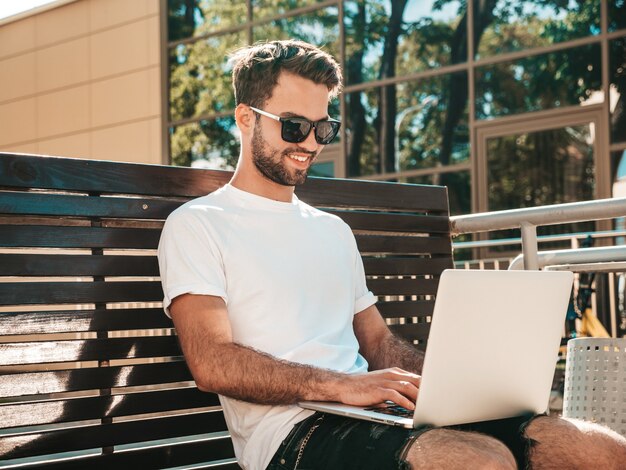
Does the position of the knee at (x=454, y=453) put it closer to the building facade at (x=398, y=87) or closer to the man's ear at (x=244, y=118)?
the man's ear at (x=244, y=118)

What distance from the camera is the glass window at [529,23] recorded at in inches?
425

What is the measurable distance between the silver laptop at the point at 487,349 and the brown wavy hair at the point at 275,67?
1.06 metres

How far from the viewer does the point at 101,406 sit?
300cm

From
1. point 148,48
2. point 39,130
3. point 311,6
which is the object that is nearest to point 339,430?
point 311,6

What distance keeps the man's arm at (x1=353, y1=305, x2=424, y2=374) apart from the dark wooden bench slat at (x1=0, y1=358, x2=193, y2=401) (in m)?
0.60

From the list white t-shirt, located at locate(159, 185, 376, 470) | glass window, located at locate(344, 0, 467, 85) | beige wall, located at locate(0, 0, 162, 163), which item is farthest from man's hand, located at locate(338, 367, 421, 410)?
beige wall, located at locate(0, 0, 162, 163)

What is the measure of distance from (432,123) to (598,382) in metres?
8.72

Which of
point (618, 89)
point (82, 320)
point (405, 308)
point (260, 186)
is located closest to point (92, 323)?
point (82, 320)

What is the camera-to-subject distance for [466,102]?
11.6 metres

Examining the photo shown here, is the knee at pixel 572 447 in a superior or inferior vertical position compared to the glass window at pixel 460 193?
inferior

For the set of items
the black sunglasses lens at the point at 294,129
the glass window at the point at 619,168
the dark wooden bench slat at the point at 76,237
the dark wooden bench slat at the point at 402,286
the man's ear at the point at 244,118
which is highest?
the glass window at the point at 619,168

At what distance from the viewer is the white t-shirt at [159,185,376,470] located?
8.98 ft

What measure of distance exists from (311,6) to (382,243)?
9856 mm

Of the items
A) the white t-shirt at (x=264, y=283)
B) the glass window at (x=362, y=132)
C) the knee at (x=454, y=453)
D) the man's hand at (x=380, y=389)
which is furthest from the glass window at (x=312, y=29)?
the knee at (x=454, y=453)
